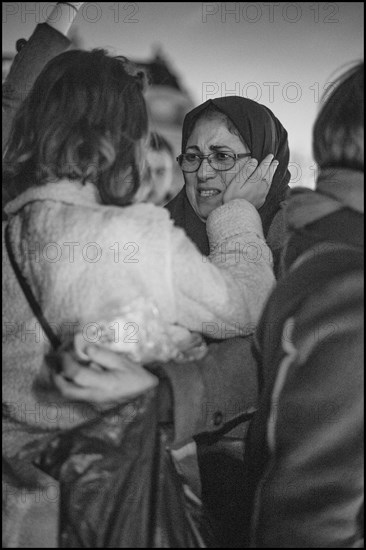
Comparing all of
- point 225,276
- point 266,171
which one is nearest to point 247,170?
point 266,171

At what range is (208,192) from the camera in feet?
4.41

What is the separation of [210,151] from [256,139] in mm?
126

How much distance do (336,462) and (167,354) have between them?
1.09ft

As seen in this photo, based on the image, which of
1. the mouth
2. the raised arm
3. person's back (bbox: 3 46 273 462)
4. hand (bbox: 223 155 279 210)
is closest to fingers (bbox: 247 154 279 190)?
hand (bbox: 223 155 279 210)

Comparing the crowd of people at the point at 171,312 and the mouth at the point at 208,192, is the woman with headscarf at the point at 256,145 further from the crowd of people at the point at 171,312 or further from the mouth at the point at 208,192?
the crowd of people at the point at 171,312

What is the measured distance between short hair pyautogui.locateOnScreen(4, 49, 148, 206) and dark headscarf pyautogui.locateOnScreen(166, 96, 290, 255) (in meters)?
0.50

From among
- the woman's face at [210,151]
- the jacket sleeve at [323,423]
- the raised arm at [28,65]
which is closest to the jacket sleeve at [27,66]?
the raised arm at [28,65]

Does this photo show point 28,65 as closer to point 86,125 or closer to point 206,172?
point 86,125

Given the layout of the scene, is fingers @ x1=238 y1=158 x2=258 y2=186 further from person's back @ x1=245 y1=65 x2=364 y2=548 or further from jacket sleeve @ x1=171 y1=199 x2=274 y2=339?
person's back @ x1=245 y1=65 x2=364 y2=548

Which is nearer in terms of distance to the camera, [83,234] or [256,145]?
[83,234]


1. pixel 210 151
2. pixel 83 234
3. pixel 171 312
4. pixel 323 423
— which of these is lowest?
pixel 323 423

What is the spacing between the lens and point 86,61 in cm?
85

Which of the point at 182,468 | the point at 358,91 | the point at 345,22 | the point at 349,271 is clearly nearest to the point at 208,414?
the point at 182,468

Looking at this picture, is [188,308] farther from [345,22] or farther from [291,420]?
[345,22]
